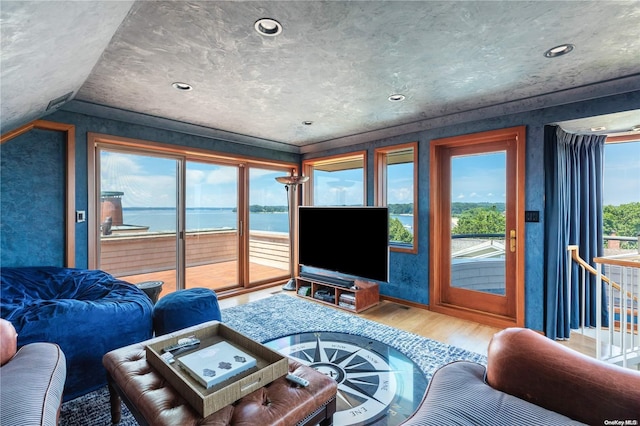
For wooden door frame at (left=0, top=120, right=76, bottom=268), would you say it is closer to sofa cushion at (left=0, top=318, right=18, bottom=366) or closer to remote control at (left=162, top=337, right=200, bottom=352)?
sofa cushion at (left=0, top=318, right=18, bottom=366)

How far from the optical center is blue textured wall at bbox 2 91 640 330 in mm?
2832

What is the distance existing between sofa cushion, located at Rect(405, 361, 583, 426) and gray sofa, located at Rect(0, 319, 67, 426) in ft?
4.72

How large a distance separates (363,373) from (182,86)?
2.89 meters

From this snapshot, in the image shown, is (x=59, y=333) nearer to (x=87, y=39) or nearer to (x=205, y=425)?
(x=205, y=425)

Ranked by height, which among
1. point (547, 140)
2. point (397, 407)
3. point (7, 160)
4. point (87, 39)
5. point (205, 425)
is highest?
point (87, 39)

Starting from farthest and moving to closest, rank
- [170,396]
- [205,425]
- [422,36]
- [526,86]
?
[526,86] → [422,36] → [170,396] → [205,425]

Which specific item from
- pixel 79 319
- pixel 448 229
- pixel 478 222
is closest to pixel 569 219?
pixel 478 222

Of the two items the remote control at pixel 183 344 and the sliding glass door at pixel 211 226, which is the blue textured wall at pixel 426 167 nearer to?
the sliding glass door at pixel 211 226

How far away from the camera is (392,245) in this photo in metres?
4.23

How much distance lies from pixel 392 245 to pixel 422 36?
9.47 feet

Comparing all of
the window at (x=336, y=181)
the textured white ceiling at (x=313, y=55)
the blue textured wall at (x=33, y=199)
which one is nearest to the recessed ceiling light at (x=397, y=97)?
the textured white ceiling at (x=313, y=55)

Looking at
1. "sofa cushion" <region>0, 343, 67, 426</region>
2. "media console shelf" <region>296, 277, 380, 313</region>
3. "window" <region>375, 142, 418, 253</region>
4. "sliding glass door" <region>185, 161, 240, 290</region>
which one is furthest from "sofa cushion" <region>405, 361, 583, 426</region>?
"sliding glass door" <region>185, 161, 240, 290</region>

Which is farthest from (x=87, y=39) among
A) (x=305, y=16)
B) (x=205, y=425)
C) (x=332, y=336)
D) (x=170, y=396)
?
(x=332, y=336)

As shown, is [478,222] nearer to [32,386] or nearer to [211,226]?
[211,226]
